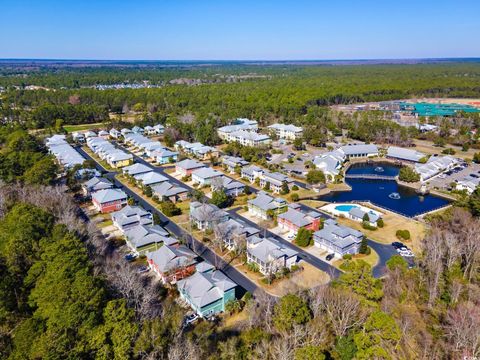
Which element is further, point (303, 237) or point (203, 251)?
point (303, 237)

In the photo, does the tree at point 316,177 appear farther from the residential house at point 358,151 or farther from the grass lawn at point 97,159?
the grass lawn at point 97,159

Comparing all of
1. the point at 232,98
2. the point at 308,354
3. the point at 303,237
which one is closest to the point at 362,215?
the point at 303,237

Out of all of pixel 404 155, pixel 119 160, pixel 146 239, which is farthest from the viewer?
pixel 404 155

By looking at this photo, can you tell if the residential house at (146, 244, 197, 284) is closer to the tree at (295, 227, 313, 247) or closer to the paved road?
the paved road

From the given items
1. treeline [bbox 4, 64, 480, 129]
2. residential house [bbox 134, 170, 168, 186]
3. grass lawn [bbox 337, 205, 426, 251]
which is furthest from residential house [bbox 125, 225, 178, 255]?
treeline [bbox 4, 64, 480, 129]

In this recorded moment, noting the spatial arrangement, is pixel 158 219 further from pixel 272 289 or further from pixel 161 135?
pixel 161 135

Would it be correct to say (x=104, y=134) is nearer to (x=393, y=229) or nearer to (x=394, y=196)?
(x=394, y=196)

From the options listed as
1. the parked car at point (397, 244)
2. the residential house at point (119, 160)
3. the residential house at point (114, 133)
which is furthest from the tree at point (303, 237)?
the residential house at point (114, 133)
